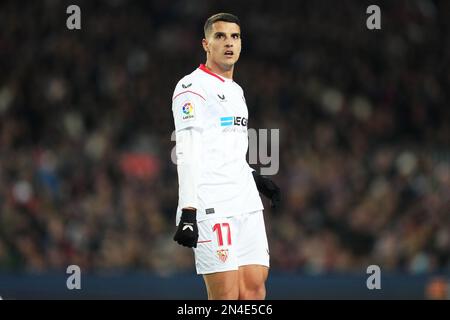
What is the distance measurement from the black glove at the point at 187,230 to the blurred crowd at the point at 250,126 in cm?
737

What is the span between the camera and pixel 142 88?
55.4ft

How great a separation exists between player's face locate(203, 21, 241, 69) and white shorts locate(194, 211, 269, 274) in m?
1.14

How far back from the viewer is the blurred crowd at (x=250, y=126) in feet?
47.8

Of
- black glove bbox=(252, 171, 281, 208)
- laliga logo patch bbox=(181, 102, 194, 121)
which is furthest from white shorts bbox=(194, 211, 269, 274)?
laliga logo patch bbox=(181, 102, 194, 121)

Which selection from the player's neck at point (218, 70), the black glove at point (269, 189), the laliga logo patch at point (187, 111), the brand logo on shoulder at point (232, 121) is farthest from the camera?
the black glove at point (269, 189)

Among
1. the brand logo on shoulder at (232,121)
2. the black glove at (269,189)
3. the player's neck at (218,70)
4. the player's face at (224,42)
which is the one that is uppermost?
the player's face at (224,42)

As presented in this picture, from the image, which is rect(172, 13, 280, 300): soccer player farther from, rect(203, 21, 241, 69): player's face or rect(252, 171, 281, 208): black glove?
→ rect(252, 171, 281, 208): black glove

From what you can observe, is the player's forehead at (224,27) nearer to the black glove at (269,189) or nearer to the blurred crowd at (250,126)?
the black glove at (269,189)

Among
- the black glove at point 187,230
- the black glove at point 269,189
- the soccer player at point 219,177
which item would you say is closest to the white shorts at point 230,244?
the soccer player at point 219,177

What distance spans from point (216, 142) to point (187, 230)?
0.79 meters

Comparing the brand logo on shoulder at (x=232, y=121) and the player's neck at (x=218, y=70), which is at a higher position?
the player's neck at (x=218, y=70)

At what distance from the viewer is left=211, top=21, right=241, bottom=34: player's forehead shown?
294 inches

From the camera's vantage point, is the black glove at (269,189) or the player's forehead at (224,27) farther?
the black glove at (269,189)
